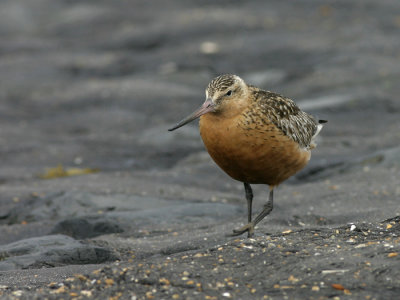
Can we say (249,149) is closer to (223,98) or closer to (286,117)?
(223,98)

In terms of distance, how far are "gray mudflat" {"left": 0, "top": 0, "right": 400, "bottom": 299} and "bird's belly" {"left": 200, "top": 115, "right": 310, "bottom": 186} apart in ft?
2.28

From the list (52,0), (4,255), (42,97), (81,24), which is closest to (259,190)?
(4,255)

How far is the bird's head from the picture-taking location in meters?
7.73

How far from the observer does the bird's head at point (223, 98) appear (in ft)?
25.4

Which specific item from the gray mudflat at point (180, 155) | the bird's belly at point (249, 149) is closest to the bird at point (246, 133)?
the bird's belly at point (249, 149)

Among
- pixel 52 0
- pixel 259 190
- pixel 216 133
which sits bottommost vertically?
pixel 259 190

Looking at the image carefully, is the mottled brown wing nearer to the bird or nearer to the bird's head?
the bird

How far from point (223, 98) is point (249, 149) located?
1.96ft

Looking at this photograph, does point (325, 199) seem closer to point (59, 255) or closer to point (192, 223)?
point (192, 223)

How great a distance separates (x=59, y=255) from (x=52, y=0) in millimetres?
17138

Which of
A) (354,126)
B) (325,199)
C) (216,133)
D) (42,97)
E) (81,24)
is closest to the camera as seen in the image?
(216,133)

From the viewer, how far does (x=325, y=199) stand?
401 inches

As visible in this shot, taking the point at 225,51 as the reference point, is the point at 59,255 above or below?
below

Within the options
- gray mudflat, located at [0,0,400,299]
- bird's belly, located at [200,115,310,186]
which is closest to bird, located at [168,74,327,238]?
bird's belly, located at [200,115,310,186]
